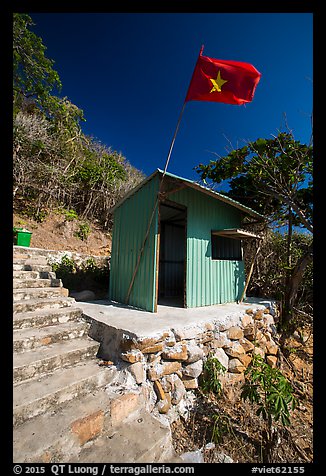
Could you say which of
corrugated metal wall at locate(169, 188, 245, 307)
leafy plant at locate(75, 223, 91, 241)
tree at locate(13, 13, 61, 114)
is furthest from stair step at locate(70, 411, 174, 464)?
tree at locate(13, 13, 61, 114)

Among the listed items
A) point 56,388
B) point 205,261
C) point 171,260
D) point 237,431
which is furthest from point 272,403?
point 171,260

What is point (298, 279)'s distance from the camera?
6.11m

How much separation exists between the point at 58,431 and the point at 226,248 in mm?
6081

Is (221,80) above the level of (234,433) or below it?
above

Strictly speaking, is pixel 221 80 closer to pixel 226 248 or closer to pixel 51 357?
pixel 226 248

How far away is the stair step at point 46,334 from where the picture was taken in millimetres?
2643

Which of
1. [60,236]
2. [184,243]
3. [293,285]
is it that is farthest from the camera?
[60,236]

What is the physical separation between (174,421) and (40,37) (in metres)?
14.8

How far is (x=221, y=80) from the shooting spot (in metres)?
3.85

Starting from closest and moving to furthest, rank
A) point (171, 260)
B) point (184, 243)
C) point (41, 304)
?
point (41, 304), point (184, 243), point (171, 260)

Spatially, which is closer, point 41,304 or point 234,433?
point 234,433

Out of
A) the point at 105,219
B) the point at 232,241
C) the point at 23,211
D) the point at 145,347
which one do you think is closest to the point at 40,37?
the point at 23,211

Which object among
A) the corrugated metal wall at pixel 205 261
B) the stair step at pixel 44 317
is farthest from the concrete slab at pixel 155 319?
the corrugated metal wall at pixel 205 261
